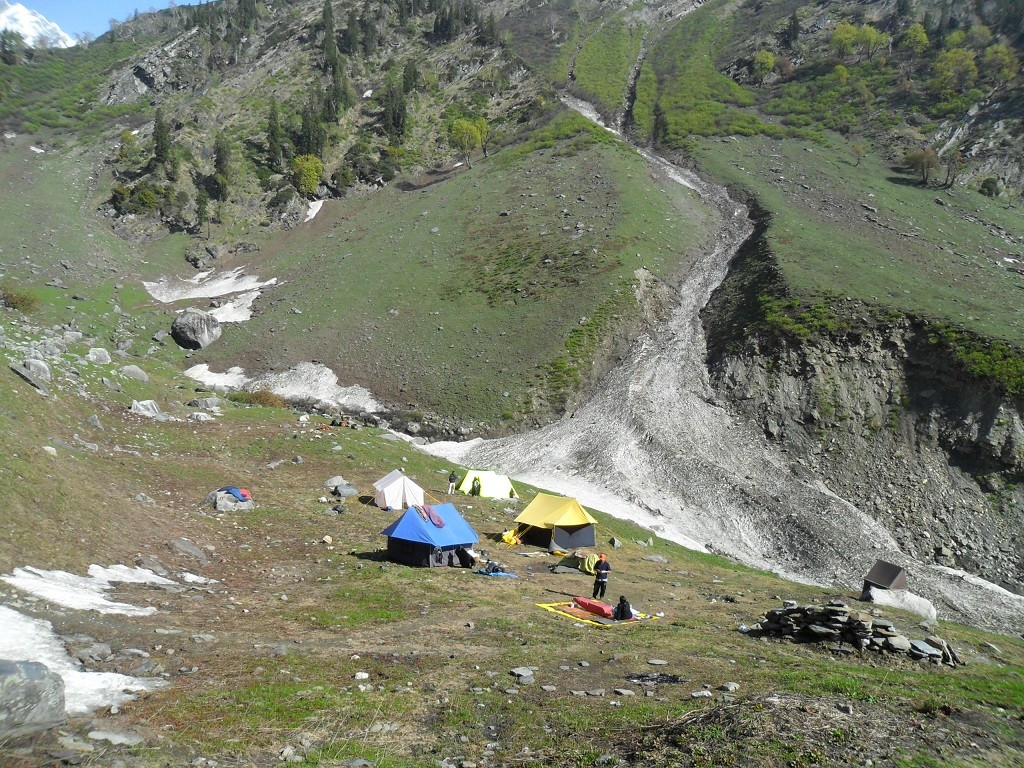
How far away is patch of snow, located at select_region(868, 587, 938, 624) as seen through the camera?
25.2 metres

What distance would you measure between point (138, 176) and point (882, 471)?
105 m

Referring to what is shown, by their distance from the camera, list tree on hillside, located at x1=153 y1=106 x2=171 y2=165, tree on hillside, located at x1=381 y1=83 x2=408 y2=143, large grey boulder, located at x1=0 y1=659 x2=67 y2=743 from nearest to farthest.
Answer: large grey boulder, located at x1=0 y1=659 x2=67 y2=743 → tree on hillside, located at x1=153 y1=106 x2=171 y2=165 → tree on hillside, located at x1=381 y1=83 x2=408 y2=143

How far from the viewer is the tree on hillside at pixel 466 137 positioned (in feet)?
364

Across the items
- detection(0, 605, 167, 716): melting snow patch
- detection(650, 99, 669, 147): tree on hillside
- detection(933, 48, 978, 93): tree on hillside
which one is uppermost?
detection(933, 48, 978, 93): tree on hillside

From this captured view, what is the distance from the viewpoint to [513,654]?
15.5m

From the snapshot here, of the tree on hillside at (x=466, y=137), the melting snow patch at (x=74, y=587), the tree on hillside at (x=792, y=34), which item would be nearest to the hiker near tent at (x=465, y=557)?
the melting snow patch at (x=74, y=587)

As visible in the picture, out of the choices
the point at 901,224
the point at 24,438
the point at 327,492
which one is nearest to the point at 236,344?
the point at 327,492

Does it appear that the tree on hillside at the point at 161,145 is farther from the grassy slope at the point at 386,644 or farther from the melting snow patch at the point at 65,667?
the melting snow patch at the point at 65,667

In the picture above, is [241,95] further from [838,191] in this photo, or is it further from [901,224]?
[901,224]

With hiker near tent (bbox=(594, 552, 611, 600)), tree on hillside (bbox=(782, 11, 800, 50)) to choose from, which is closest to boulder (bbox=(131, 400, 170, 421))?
hiker near tent (bbox=(594, 552, 611, 600))

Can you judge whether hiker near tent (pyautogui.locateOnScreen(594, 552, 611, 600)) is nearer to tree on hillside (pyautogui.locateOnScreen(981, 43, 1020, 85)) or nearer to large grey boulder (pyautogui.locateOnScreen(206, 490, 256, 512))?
large grey boulder (pyautogui.locateOnScreen(206, 490, 256, 512))

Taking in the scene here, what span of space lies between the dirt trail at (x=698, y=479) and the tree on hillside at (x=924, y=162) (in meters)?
52.3

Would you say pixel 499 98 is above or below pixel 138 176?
above

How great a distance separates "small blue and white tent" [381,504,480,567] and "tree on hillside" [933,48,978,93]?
408ft
